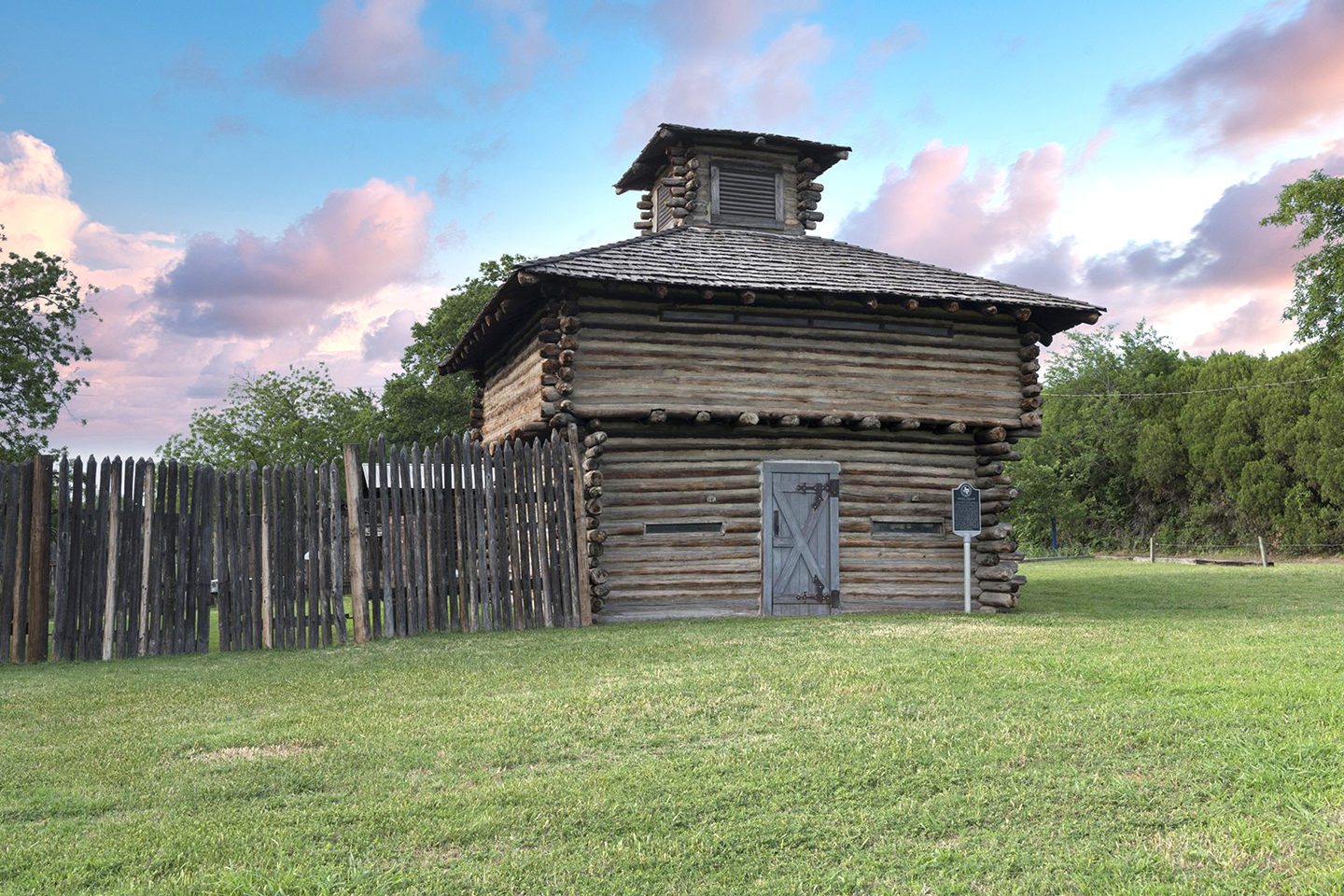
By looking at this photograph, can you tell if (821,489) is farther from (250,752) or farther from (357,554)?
(250,752)

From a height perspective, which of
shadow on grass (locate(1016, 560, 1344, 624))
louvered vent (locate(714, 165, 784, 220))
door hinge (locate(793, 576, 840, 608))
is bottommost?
shadow on grass (locate(1016, 560, 1344, 624))

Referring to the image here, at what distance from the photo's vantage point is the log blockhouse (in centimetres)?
1369

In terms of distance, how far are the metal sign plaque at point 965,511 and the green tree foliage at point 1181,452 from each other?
1750cm

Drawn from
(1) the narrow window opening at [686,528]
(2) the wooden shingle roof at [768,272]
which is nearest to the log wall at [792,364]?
(2) the wooden shingle roof at [768,272]

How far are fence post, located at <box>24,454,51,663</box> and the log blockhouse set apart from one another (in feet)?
19.3

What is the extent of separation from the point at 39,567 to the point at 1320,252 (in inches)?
1135

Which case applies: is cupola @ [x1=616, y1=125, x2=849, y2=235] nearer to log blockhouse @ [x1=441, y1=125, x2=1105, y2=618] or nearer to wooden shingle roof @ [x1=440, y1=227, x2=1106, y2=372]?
wooden shingle roof @ [x1=440, y1=227, x2=1106, y2=372]

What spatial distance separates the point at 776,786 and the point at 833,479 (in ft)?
33.7

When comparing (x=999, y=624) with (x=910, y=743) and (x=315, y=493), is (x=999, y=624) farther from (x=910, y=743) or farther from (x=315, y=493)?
(x=315, y=493)

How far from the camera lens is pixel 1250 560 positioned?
30.6 metres

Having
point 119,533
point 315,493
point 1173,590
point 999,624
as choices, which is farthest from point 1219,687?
point 1173,590

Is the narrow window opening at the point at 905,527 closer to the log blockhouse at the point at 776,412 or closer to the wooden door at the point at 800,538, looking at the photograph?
the log blockhouse at the point at 776,412

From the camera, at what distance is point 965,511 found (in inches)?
574

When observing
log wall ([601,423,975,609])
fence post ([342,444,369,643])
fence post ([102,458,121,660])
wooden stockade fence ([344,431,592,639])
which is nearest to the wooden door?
log wall ([601,423,975,609])
